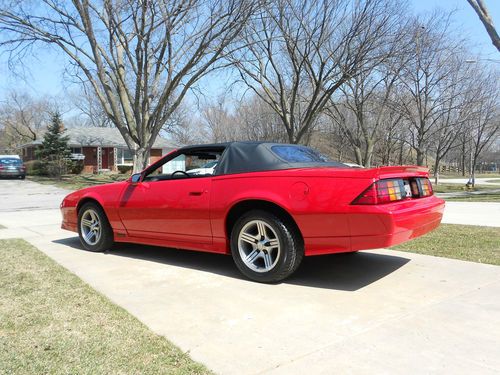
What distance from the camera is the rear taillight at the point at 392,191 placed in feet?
13.2

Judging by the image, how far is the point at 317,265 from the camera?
5457 millimetres

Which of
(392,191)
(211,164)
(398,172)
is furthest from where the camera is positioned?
(211,164)

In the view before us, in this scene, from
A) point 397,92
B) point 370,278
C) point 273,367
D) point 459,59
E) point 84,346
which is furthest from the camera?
point 397,92

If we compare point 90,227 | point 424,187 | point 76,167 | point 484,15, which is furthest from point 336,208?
point 76,167

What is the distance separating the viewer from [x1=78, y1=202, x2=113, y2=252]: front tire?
20.6ft

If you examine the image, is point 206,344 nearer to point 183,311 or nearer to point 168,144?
point 183,311

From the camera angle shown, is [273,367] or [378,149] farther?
[378,149]

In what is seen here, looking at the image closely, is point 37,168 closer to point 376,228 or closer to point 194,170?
point 194,170

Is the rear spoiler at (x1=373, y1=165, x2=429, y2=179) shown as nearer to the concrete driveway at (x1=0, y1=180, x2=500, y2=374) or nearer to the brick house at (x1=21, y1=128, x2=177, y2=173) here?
the concrete driveway at (x1=0, y1=180, x2=500, y2=374)

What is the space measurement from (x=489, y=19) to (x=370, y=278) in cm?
1280

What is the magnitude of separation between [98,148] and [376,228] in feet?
131

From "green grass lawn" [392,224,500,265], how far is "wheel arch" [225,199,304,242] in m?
2.52

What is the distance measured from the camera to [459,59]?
23078mm

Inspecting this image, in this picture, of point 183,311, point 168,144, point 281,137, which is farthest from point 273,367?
point 168,144
